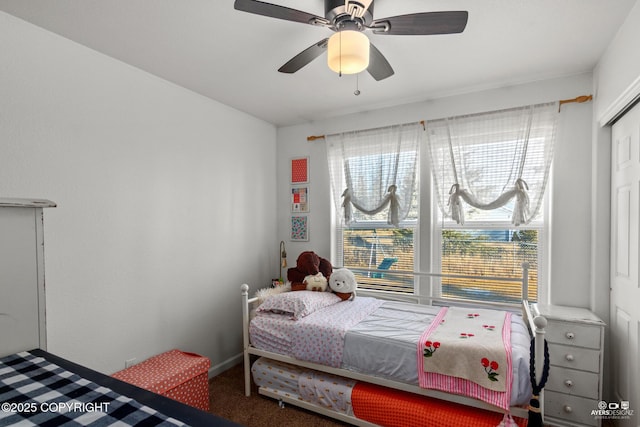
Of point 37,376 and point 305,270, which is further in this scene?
point 305,270

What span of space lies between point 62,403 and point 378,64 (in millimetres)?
2059

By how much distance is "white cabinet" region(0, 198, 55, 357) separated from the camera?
4.98 feet

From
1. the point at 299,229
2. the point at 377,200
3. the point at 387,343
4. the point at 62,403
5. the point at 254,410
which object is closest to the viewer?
the point at 62,403

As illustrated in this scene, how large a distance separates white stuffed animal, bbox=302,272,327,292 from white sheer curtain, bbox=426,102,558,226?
1.26m

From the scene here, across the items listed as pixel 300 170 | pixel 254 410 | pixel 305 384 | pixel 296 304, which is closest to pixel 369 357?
pixel 305 384

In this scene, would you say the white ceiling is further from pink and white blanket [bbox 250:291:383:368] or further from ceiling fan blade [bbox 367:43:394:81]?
pink and white blanket [bbox 250:291:383:368]

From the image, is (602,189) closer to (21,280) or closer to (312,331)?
(312,331)

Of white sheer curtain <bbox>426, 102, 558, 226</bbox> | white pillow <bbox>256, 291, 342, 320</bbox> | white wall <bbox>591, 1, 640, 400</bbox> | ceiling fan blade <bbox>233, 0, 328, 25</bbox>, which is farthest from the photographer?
white sheer curtain <bbox>426, 102, 558, 226</bbox>

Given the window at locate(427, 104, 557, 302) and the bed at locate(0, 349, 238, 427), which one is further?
the window at locate(427, 104, 557, 302)

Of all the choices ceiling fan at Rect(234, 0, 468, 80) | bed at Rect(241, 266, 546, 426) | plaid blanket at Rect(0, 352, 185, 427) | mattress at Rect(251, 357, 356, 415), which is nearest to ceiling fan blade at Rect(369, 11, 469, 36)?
ceiling fan at Rect(234, 0, 468, 80)

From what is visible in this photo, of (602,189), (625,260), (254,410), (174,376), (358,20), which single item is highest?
(358,20)

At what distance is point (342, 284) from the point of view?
118 inches

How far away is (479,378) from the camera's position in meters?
1.85

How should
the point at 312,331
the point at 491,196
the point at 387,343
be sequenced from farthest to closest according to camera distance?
the point at 491,196, the point at 312,331, the point at 387,343
